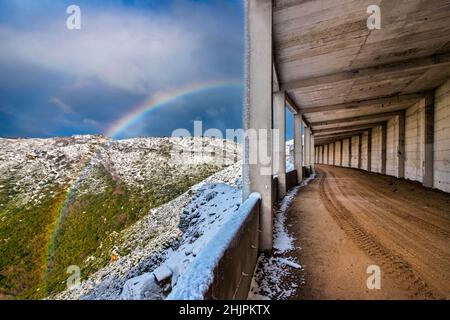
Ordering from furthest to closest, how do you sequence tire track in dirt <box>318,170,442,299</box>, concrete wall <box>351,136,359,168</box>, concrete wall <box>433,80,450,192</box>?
1. concrete wall <box>351,136,359,168</box>
2. concrete wall <box>433,80,450,192</box>
3. tire track in dirt <box>318,170,442,299</box>

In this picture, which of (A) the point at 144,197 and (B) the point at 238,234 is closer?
(B) the point at 238,234

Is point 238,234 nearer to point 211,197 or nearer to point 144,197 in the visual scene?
point 211,197

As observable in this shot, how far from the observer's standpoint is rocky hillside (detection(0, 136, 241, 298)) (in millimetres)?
15602

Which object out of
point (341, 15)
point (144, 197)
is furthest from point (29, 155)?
point (341, 15)

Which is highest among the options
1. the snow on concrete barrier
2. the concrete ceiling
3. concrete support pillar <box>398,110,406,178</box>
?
the concrete ceiling

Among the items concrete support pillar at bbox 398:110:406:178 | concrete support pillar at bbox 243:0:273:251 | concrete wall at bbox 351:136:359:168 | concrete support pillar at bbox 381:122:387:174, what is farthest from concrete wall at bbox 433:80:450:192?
concrete wall at bbox 351:136:359:168

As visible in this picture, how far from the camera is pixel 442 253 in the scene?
3.87 m

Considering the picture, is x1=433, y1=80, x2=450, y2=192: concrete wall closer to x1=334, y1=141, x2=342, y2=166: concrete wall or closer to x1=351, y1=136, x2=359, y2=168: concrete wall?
x1=351, y1=136, x2=359, y2=168: concrete wall

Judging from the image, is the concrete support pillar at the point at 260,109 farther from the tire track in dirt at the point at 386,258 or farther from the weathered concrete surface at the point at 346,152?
the weathered concrete surface at the point at 346,152

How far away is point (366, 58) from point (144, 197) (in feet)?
62.9

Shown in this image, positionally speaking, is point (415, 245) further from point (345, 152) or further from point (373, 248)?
point (345, 152)

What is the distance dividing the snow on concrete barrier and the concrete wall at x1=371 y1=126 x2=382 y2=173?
21.5 m
